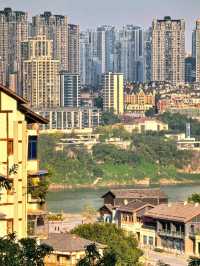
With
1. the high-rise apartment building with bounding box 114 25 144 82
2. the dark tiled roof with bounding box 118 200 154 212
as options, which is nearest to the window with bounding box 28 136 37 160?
the dark tiled roof with bounding box 118 200 154 212

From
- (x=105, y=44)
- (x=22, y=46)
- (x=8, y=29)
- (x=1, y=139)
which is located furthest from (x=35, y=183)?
(x=105, y=44)

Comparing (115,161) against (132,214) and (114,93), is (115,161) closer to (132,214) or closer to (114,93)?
(114,93)

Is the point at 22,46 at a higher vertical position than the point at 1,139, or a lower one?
higher

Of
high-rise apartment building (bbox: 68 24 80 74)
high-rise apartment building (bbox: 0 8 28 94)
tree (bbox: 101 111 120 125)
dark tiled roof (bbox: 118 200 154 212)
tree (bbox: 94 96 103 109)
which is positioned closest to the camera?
dark tiled roof (bbox: 118 200 154 212)

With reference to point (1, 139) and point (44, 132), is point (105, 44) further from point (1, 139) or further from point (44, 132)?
point (1, 139)

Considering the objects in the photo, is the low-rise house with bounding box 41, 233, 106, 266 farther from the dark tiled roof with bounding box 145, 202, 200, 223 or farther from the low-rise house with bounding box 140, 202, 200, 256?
the dark tiled roof with bounding box 145, 202, 200, 223

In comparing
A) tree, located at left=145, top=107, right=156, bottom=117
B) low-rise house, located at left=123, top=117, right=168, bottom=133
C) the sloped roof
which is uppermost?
tree, located at left=145, top=107, right=156, bottom=117
